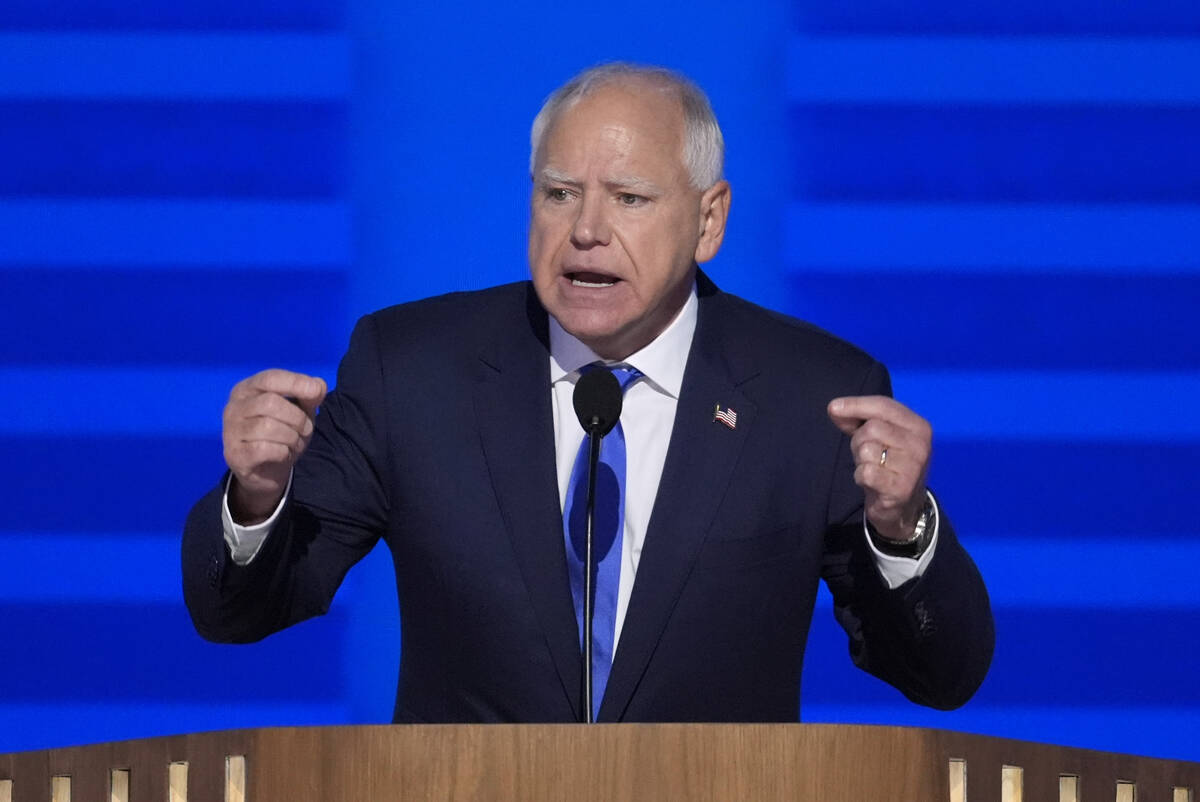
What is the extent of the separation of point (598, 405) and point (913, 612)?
451 mm

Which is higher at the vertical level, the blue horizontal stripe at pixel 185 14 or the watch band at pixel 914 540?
the blue horizontal stripe at pixel 185 14

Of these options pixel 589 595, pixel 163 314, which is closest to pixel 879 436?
pixel 589 595

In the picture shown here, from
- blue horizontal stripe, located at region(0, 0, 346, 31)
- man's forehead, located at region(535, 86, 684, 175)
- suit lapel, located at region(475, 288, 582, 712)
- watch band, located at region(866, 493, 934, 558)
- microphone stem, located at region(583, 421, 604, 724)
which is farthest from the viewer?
blue horizontal stripe, located at region(0, 0, 346, 31)

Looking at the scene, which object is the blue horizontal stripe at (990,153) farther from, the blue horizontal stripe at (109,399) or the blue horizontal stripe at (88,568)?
the blue horizontal stripe at (88,568)

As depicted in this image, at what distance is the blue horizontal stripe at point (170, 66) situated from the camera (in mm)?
2758

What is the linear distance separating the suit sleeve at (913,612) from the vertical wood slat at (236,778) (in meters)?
0.80

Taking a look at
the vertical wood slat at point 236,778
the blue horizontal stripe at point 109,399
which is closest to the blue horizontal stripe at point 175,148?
the blue horizontal stripe at point 109,399

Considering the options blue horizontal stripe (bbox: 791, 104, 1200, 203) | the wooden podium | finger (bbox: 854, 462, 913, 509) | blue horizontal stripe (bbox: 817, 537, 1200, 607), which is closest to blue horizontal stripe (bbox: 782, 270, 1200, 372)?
blue horizontal stripe (bbox: 791, 104, 1200, 203)

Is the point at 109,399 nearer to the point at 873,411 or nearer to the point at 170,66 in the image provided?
the point at 170,66

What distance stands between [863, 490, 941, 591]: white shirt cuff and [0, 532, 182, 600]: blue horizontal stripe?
4.72 ft

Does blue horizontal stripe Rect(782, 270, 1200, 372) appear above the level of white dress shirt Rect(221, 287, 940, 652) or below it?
above

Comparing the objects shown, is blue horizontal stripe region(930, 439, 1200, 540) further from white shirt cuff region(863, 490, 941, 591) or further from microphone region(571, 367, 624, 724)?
microphone region(571, 367, 624, 724)

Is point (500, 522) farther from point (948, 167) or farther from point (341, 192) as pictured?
point (948, 167)

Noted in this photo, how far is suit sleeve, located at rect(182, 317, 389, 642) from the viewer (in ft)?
5.90
